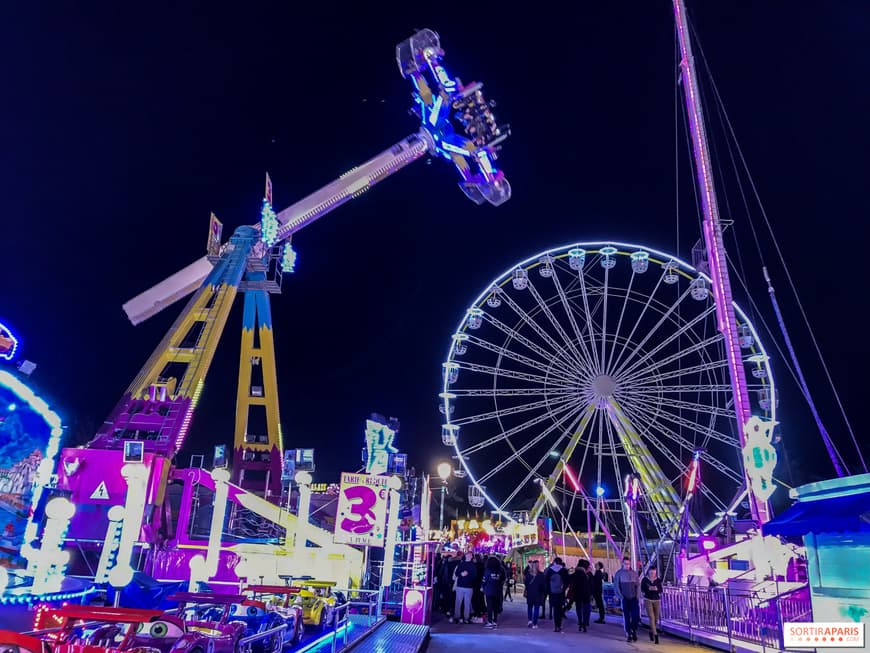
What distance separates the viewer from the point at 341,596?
42.8 feet

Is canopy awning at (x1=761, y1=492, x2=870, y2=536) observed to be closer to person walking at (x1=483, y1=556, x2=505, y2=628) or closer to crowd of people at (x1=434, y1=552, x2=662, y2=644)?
crowd of people at (x1=434, y1=552, x2=662, y2=644)

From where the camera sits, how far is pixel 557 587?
1368cm

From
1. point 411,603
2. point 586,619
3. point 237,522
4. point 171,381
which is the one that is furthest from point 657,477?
point 171,381

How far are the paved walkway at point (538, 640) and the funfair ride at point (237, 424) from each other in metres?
5.67

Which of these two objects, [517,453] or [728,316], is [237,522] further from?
[728,316]

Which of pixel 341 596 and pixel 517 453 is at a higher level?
pixel 517 453

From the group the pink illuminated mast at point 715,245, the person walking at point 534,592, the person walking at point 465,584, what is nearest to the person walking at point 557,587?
the person walking at point 534,592

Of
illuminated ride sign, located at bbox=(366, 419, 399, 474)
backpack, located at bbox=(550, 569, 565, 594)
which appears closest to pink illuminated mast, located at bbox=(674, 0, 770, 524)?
backpack, located at bbox=(550, 569, 565, 594)

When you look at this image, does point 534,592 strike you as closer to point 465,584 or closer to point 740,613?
point 465,584

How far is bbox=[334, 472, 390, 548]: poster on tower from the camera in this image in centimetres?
1151

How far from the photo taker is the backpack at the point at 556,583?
13.6 meters

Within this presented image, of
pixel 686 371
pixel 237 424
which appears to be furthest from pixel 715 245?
pixel 237 424

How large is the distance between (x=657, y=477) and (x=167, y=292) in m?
20.9

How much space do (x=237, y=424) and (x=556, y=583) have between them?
18.2 m
